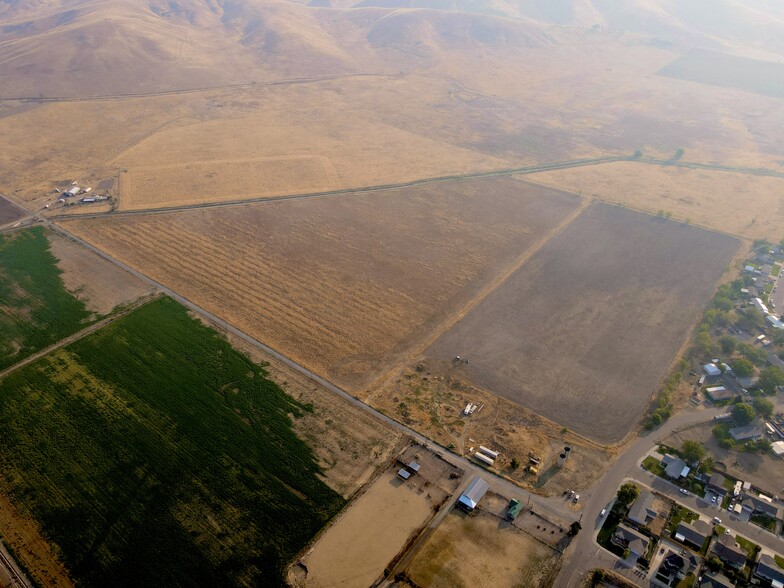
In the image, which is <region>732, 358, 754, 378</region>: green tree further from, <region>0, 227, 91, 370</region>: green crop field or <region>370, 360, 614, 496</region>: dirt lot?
<region>0, 227, 91, 370</region>: green crop field

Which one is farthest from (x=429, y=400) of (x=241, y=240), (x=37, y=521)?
(x=241, y=240)

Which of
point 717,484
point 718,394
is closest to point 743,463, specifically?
point 717,484

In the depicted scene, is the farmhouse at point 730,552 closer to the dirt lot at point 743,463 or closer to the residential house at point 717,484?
the residential house at point 717,484

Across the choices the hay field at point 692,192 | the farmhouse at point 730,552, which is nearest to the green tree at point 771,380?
the farmhouse at point 730,552

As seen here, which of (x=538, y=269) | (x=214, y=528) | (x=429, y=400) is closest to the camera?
(x=214, y=528)

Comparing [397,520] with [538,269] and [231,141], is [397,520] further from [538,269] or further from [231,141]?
[231,141]

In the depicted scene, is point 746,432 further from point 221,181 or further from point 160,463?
point 221,181
